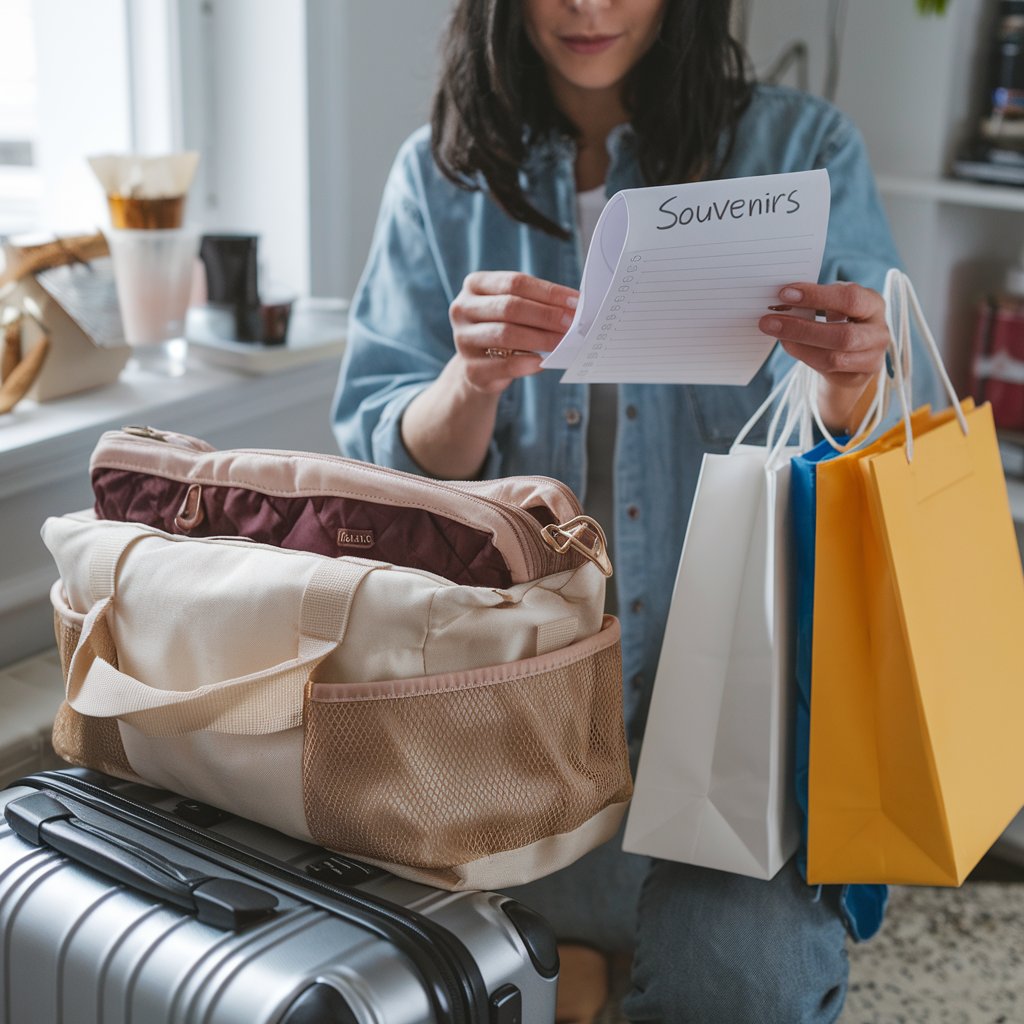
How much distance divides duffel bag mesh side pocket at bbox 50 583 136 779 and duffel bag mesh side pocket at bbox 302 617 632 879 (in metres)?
0.17

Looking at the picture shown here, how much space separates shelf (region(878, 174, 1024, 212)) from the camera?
1521 millimetres

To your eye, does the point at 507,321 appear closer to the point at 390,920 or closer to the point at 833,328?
the point at 833,328

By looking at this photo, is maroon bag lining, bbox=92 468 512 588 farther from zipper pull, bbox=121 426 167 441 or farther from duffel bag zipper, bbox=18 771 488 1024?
duffel bag zipper, bbox=18 771 488 1024

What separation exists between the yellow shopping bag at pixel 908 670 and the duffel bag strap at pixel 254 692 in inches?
12.2

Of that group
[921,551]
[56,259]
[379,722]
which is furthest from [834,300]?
[56,259]

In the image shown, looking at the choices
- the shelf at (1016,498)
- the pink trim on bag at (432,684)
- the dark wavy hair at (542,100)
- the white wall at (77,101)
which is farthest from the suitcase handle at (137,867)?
the shelf at (1016,498)

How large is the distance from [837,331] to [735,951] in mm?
453

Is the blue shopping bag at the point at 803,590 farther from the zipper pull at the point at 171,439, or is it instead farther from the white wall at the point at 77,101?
the white wall at the point at 77,101

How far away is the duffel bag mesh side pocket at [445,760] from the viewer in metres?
0.68

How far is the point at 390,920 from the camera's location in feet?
2.16

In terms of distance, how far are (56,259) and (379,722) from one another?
0.68 meters

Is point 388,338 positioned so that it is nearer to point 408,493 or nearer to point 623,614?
point 623,614

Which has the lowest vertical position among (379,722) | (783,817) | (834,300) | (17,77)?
(783,817)

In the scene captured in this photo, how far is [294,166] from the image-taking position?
1.48 metres
